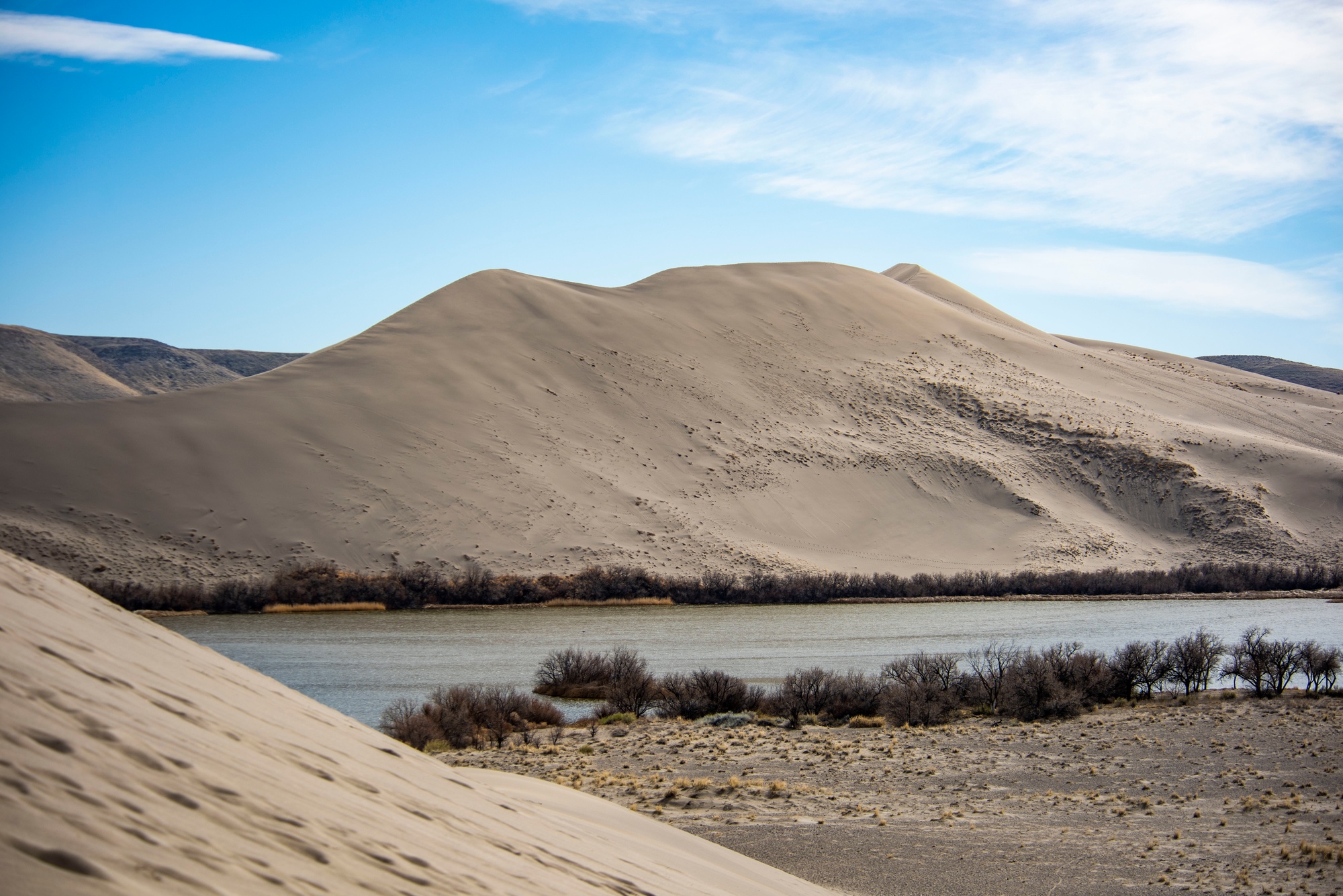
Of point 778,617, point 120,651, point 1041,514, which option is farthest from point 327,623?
point 1041,514

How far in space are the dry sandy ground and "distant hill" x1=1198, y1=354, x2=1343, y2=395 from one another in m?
167

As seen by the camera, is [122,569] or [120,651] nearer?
[120,651]

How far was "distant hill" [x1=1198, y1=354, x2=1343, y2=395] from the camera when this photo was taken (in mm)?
165500

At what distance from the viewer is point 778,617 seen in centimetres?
4275

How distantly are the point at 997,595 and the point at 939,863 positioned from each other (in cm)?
4544

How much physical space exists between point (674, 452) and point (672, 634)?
103 ft

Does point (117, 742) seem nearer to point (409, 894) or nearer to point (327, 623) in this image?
point (409, 894)

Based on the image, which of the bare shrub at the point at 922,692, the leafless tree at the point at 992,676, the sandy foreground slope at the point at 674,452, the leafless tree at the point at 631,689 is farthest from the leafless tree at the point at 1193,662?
the sandy foreground slope at the point at 674,452

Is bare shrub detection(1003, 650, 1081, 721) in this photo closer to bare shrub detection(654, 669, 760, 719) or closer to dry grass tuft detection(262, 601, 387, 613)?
bare shrub detection(654, 669, 760, 719)

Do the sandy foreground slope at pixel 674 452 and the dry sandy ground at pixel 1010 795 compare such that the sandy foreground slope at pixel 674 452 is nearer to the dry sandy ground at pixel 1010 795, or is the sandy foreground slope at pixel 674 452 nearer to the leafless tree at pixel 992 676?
the leafless tree at pixel 992 676

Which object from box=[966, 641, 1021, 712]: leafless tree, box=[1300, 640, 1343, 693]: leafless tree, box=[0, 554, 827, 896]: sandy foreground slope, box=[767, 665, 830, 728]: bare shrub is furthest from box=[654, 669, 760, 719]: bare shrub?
box=[0, 554, 827, 896]: sandy foreground slope

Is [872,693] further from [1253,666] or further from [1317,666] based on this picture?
[1317,666]

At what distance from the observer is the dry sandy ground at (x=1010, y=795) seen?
927 centimetres

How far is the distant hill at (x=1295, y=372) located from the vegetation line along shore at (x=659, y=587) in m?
124
